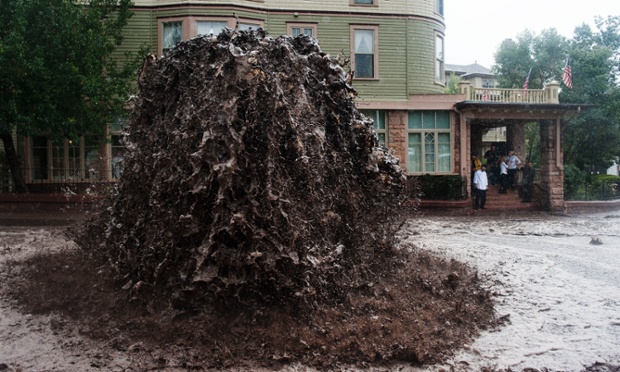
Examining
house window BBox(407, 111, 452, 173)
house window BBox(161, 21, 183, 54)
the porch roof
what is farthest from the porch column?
house window BBox(161, 21, 183, 54)

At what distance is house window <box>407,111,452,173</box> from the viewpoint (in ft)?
74.3

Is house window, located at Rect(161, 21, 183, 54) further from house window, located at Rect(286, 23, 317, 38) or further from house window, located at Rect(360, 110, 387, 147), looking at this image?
house window, located at Rect(360, 110, 387, 147)

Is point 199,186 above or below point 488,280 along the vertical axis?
above

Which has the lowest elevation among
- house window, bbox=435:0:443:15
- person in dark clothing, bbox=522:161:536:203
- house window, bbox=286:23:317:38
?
person in dark clothing, bbox=522:161:536:203

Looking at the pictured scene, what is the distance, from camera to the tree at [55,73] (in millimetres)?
15703

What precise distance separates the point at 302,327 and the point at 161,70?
3.42 meters

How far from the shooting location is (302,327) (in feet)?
16.4

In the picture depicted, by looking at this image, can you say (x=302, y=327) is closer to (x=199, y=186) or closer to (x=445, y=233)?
(x=199, y=186)

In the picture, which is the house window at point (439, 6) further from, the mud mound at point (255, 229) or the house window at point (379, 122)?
the mud mound at point (255, 229)

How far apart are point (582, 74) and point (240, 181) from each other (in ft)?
104

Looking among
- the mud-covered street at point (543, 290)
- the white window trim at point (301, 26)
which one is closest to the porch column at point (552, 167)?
the mud-covered street at point (543, 290)

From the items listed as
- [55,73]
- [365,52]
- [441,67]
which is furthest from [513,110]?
[55,73]

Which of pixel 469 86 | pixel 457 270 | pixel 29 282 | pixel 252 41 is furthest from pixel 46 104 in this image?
pixel 469 86

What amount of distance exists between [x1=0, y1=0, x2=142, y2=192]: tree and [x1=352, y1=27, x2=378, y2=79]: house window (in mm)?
9031
